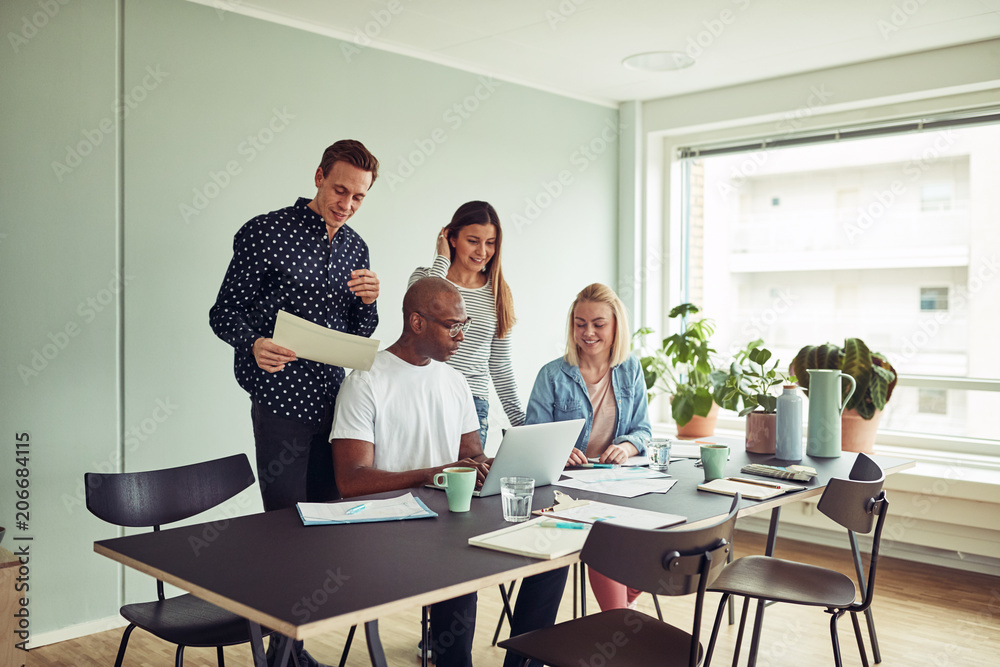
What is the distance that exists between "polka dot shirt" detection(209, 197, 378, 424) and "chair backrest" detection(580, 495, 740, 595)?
1.23 meters

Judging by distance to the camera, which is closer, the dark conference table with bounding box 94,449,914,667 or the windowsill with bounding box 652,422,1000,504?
the dark conference table with bounding box 94,449,914,667

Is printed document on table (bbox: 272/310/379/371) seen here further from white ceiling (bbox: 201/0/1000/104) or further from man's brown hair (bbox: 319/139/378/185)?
white ceiling (bbox: 201/0/1000/104)

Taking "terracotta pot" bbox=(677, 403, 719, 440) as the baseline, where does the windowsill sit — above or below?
below

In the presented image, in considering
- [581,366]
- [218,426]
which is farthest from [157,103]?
[581,366]

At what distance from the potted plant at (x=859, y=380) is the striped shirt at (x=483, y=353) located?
5.14 ft

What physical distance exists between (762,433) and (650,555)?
1547 mm

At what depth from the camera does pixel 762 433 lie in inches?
121

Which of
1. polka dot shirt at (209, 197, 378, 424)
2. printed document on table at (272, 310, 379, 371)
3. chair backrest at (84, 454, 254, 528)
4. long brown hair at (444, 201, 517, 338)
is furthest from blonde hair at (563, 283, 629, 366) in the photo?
chair backrest at (84, 454, 254, 528)

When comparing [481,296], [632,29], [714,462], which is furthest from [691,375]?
[714,462]

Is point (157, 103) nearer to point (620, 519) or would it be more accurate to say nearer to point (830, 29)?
point (620, 519)

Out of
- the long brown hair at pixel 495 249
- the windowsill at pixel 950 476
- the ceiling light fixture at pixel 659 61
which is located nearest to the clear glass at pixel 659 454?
the long brown hair at pixel 495 249

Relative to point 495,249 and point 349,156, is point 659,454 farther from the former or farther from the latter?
point 349,156

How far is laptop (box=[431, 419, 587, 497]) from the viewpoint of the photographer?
6.91 ft

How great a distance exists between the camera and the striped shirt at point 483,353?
3.17 metres
